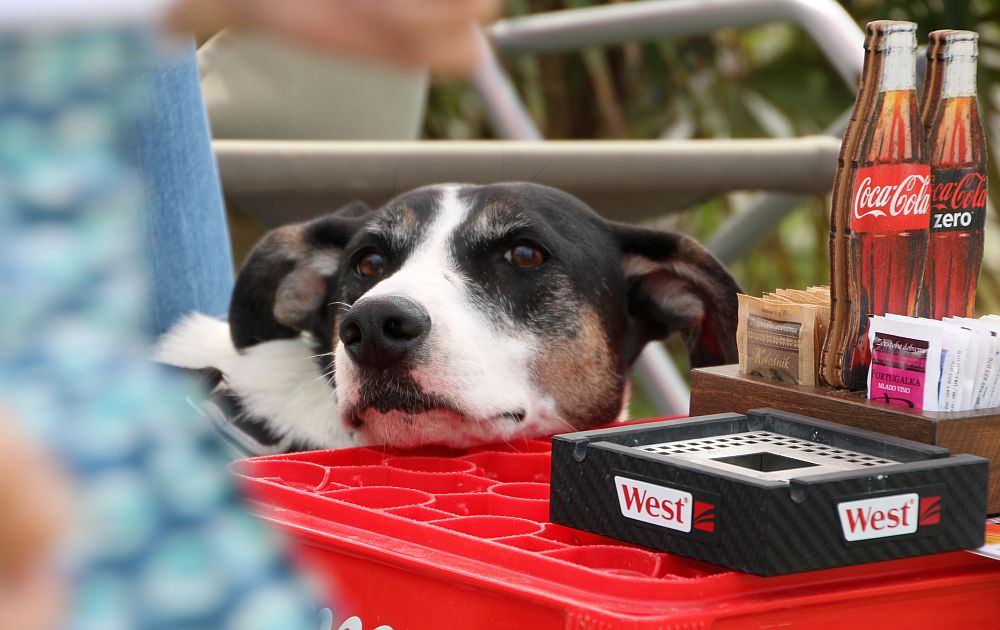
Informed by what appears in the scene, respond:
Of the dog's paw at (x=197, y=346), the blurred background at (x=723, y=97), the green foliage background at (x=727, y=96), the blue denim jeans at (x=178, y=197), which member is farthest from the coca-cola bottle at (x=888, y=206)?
the green foliage background at (x=727, y=96)

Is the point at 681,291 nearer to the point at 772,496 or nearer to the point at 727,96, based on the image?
the point at 772,496

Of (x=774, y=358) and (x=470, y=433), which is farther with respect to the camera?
(x=470, y=433)

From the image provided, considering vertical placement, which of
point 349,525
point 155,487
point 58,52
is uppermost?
point 58,52

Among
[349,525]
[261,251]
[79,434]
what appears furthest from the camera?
[261,251]

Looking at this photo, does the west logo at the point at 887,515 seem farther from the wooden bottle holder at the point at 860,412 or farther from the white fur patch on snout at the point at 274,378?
the white fur patch on snout at the point at 274,378

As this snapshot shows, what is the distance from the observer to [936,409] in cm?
127

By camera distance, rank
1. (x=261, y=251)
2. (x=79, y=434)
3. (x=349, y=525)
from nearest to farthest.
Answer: (x=79, y=434) < (x=349, y=525) < (x=261, y=251)

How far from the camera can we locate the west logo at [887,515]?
1.04 metres

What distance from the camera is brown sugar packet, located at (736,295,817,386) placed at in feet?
4.66

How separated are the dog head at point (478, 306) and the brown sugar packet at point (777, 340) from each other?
33 centimetres

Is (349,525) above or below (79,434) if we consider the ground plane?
below

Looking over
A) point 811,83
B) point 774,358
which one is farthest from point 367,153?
point 811,83

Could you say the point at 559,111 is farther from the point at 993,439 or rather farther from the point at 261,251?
the point at 993,439

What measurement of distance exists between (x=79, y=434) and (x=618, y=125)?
4853mm
